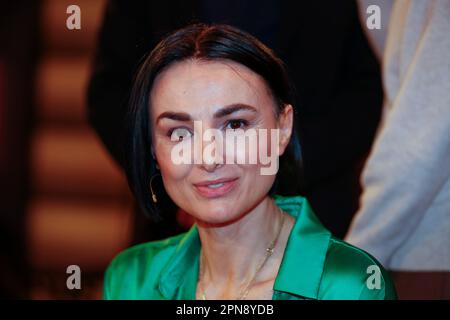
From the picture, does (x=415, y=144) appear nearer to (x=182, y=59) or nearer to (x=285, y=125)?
(x=285, y=125)

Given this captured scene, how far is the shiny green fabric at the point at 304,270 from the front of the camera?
126 cm

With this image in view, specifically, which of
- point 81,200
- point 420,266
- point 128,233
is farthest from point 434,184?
point 81,200

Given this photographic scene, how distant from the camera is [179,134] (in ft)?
4.16

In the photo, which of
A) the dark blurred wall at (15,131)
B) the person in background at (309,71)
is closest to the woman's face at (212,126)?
the person in background at (309,71)

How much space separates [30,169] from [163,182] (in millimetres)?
411

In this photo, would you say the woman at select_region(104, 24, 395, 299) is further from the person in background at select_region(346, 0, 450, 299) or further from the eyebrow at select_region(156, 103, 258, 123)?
the person in background at select_region(346, 0, 450, 299)

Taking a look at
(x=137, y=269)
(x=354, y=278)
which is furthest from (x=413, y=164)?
(x=137, y=269)

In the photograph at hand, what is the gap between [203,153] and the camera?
126cm

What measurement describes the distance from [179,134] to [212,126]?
0.06 meters

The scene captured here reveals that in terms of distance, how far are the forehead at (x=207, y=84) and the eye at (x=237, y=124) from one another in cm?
3

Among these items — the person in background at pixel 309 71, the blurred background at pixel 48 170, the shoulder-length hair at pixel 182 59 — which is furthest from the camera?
the blurred background at pixel 48 170

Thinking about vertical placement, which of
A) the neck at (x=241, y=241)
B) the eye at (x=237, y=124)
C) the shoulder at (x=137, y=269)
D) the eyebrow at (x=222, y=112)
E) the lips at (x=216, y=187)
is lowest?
the shoulder at (x=137, y=269)

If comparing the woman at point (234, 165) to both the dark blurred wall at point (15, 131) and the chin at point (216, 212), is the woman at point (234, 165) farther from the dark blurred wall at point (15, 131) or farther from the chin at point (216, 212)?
the dark blurred wall at point (15, 131)
